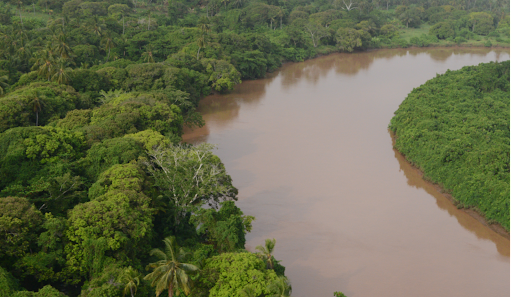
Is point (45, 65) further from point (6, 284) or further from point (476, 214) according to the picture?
point (476, 214)

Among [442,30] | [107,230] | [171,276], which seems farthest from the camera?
[442,30]

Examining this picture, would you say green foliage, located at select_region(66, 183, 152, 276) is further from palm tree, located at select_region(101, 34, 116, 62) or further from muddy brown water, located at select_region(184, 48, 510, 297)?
palm tree, located at select_region(101, 34, 116, 62)

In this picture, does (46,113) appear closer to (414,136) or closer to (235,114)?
(235,114)

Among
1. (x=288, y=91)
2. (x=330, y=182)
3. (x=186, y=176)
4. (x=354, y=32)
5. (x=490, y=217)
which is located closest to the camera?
(x=186, y=176)

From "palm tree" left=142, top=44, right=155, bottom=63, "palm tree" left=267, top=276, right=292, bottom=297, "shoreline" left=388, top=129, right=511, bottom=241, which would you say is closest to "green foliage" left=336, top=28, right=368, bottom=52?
"palm tree" left=142, top=44, right=155, bottom=63

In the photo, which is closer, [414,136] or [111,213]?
[111,213]

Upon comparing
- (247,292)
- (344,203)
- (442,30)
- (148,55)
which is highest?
(148,55)

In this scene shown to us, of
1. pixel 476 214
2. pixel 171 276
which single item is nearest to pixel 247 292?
pixel 171 276

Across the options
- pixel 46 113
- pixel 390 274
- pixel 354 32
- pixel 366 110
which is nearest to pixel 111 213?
pixel 390 274
